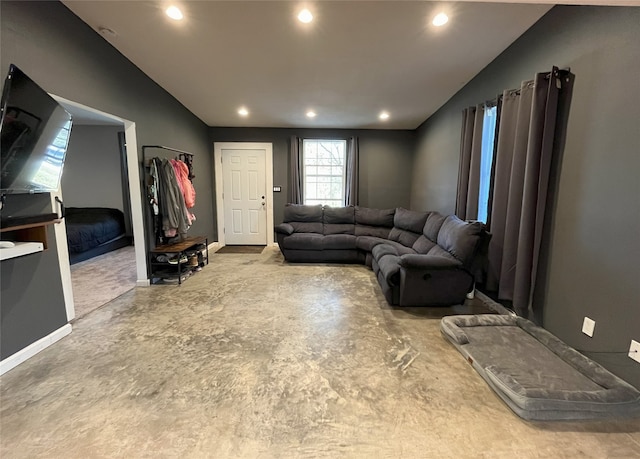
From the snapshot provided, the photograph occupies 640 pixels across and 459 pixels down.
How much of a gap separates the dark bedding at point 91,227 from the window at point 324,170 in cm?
369

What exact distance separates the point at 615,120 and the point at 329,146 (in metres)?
4.61

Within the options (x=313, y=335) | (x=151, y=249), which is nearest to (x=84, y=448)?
(x=313, y=335)

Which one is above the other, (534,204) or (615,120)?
(615,120)

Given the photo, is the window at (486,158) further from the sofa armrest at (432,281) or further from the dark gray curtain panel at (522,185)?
the sofa armrest at (432,281)

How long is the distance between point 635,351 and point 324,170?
508 centimetres

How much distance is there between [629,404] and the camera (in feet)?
5.04

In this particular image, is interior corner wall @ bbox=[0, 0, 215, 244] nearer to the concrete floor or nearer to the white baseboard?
the white baseboard

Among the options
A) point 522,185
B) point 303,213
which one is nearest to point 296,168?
point 303,213

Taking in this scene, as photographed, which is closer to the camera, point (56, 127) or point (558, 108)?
point (56, 127)

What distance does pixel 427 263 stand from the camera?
2771 mm

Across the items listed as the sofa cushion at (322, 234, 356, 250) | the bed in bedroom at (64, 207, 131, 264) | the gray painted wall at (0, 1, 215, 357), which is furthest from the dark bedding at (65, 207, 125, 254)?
the sofa cushion at (322, 234, 356, 250)

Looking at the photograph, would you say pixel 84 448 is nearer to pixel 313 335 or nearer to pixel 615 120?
pixel 313 335

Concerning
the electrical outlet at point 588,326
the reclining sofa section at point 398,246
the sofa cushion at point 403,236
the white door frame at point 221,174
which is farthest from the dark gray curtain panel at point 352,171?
the electrical outlet at point 588,326

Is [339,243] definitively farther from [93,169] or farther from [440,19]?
[93,169]
